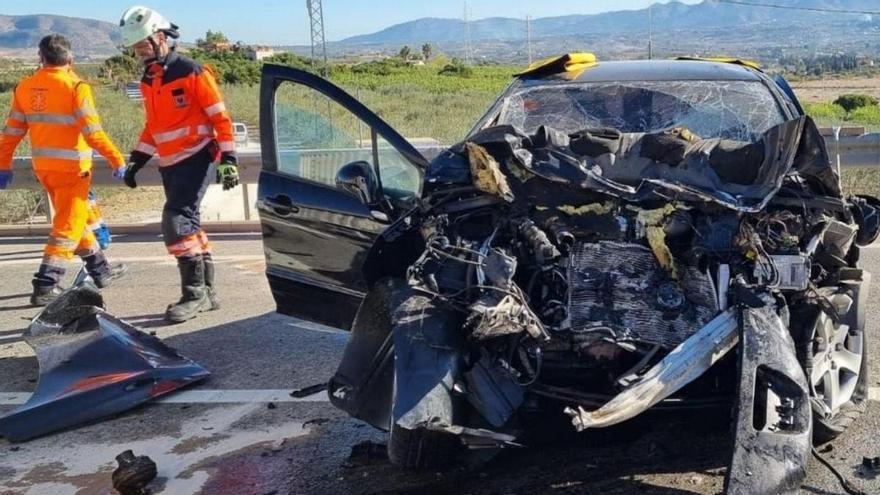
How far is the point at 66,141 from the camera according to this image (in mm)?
6809

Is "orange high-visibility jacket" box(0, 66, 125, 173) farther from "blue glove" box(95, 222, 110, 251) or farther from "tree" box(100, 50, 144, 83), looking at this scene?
"tree" box(100, 50, 144, 83)

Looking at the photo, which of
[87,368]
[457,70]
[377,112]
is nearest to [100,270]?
[87,368]

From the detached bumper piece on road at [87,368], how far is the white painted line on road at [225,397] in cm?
7

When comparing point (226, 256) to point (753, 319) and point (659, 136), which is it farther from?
point (753, 319)

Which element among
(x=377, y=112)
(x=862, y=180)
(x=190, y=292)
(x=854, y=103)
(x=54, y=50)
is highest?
(x=54, y=50)

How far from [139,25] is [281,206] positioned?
185 cm

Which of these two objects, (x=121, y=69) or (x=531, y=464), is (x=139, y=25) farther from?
(x=121, y=69)

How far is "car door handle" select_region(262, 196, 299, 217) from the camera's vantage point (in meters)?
5.20

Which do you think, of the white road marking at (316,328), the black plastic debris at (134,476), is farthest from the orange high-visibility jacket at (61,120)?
the black plastic debris at (134,476)

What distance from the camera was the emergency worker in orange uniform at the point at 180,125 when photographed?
20.5 feet

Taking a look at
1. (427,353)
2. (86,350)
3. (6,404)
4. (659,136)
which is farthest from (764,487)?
(6,404)

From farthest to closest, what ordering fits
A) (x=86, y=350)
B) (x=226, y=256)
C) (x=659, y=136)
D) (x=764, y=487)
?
(x=226, y=256), (x=86, y=350), (x=659, y=136), (x=764, y=487)

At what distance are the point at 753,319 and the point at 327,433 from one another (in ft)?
6.44

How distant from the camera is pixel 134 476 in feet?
12.7
